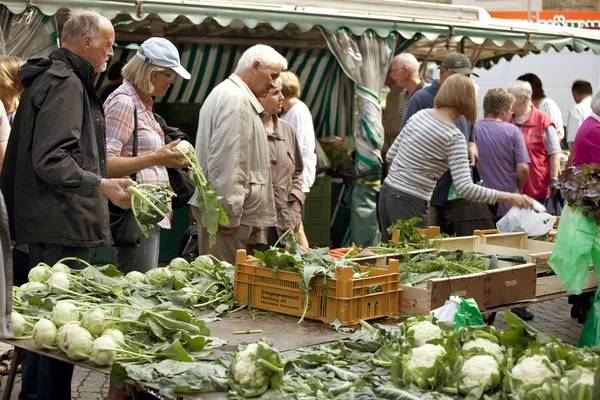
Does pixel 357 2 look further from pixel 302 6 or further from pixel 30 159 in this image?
pixel 30 159

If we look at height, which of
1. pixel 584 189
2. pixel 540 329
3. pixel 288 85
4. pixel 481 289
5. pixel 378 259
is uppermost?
pixel 288 85

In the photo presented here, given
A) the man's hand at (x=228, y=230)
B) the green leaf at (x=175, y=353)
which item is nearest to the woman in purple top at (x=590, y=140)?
the man's hand at (x=228, y=230)

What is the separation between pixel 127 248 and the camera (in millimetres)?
5031

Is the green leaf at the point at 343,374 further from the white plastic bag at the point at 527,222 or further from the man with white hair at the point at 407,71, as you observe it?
the man with white hair at the point at 407,71

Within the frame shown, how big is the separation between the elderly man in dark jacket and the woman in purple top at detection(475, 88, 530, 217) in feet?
14.4

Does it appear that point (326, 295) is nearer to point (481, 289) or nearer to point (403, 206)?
point (481, 289)

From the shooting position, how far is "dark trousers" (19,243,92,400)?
4.16m

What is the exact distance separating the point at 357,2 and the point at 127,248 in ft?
15.8

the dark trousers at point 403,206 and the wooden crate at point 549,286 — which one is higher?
the dark trousers at point 403,206

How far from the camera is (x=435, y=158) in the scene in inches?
239

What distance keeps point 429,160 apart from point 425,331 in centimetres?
296

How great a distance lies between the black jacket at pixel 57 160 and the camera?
4.16 metres

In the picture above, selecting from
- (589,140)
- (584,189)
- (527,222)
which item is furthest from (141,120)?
(589,140)

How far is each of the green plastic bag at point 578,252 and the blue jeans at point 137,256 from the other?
7.57 ft
